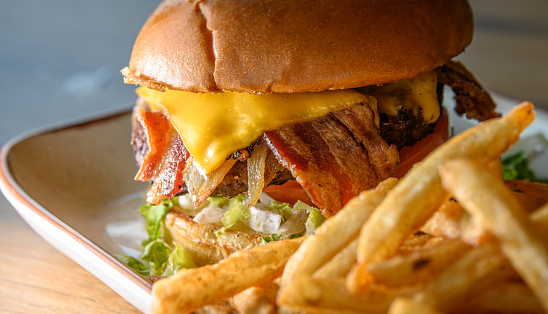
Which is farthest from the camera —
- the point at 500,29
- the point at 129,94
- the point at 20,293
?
the point at 500,29

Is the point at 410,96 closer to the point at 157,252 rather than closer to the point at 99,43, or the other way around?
the point at 157,252

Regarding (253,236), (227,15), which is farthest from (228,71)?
(253,236)

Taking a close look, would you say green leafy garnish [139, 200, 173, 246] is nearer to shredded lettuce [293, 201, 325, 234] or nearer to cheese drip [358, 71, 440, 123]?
shredded lettuce [293, 201, 325, 234]

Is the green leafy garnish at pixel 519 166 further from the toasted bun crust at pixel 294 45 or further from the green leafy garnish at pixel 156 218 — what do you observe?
the green leafy garnish at pixel 156 218

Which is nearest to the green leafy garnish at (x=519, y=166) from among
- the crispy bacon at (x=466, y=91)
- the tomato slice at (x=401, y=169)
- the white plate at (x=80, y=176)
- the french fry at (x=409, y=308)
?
the white plate at (x=80, y=176)

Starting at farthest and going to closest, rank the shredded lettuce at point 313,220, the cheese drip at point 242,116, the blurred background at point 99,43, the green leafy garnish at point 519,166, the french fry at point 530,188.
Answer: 1. the blurred background at point 99,43
2. the green leafy garnish at point 519,166
3. the shredded lettuce at point 313,220
4. the cheese drip at point 242,116
5. the french fry at point 530,188

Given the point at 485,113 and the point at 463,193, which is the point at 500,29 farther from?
the point at 463,193
